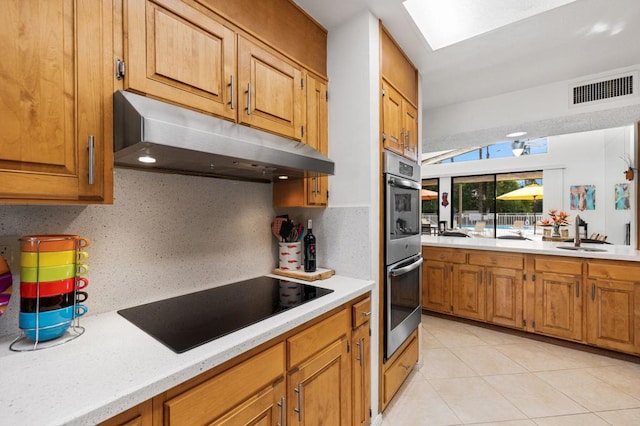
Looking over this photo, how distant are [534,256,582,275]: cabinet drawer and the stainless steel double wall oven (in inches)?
56.6

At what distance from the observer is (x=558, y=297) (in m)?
2.76

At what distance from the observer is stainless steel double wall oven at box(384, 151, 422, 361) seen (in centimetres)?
185

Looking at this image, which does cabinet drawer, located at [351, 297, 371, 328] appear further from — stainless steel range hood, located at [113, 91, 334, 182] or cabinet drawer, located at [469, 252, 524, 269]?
cabinet drawer, located at [469, 252, 524, 269]

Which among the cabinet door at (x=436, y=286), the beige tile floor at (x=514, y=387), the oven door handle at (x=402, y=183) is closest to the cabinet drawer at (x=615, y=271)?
the beige tile floor at (x=514, y=387)

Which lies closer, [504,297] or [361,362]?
[361,362]

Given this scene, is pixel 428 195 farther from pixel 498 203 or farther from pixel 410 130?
pixel 410 130

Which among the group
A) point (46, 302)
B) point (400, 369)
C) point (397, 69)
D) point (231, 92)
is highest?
point (397, 69)

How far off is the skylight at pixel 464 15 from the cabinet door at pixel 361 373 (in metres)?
1.94

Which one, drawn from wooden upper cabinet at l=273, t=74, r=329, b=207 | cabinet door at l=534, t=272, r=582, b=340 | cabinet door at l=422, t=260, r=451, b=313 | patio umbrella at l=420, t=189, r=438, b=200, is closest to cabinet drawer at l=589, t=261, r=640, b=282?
cabinet door at l=534, t=272, r=582, b=340

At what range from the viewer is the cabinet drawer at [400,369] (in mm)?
1890

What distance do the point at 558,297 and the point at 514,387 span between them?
3.67ft

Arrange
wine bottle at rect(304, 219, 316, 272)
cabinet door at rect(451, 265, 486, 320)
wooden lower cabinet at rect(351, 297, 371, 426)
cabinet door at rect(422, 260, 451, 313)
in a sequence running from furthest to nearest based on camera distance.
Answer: cabinet door at rect(422, 260, 451, 313)
cabinet door at rect(451, 265, 486, 320)
wine bottle at rect(304, 219, 316, 272)
wooden lower cabinet at rect(351, 297, 371, 426)

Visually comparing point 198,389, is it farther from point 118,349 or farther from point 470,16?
point 470,16

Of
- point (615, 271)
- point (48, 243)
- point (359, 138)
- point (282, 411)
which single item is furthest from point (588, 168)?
point (48, 243)
